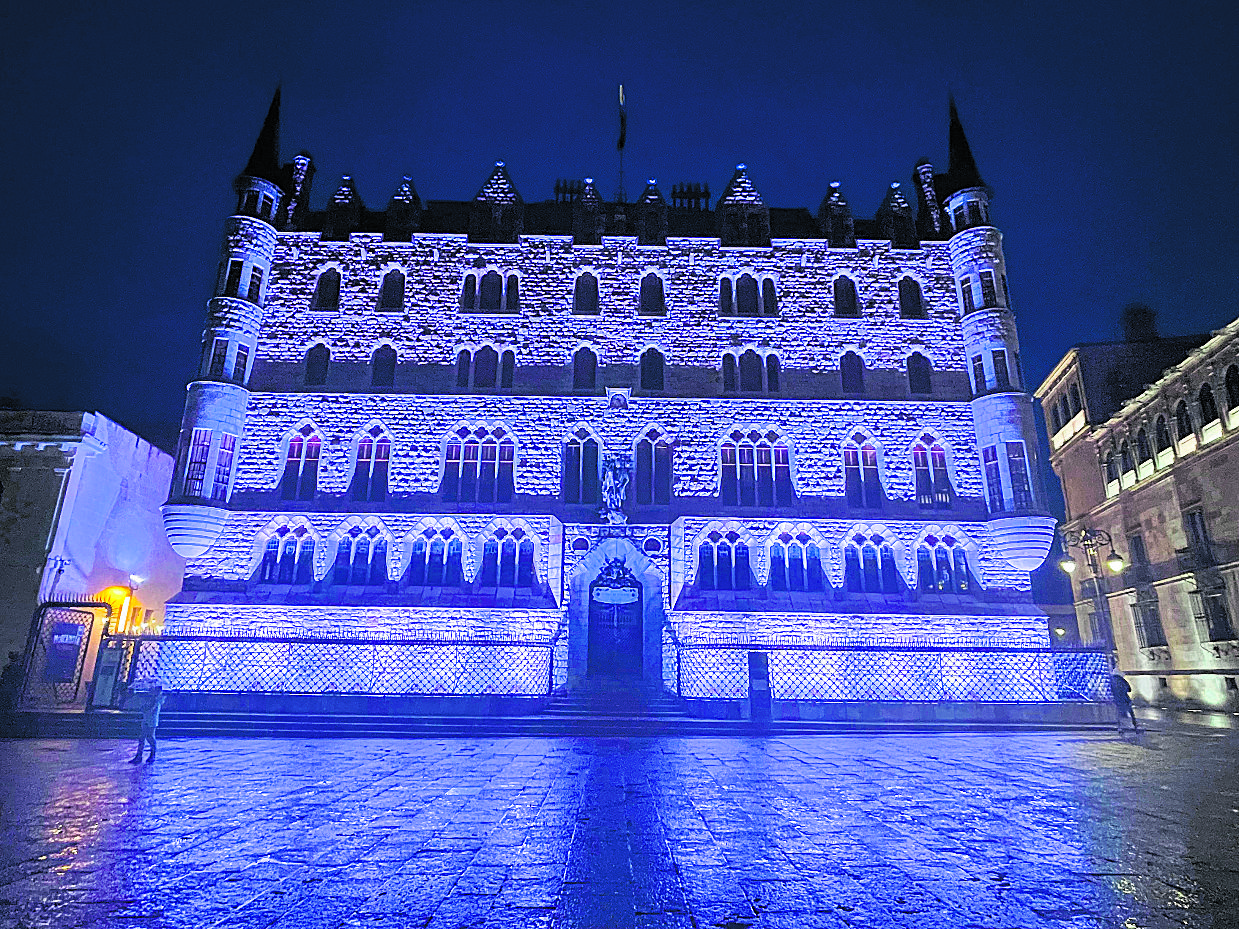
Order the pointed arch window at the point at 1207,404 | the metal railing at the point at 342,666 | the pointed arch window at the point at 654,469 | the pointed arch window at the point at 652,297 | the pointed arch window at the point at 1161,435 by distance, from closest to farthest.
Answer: the metal railing at the point at 342,666
the pointed arch window at the point at 654,469
the pointed arch window at the point at 1207,404
the pointed arch window at the point at 652,297
the pointed arch window at the point at 1161,435

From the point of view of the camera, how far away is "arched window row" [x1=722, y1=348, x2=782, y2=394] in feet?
82.9

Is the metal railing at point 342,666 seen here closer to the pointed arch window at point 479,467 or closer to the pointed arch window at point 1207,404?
the pointed arch window at point 479,467

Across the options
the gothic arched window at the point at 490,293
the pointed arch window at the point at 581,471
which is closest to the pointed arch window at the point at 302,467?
the gothic arched window at the point at 490,293

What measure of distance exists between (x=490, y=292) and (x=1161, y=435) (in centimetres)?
2698

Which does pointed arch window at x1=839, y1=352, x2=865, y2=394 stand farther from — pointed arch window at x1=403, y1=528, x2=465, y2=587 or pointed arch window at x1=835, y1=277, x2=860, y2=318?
pointed arch window at x1=403, y1=528, x2=465, y2=587

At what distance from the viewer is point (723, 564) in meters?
23.2

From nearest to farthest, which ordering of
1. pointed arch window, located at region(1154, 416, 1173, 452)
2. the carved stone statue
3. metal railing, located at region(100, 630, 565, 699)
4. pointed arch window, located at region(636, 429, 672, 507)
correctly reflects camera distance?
metal railing, located at region(100, 630, 565, 699)
the carved stone statue
pointed arch window, located at region(636, 429, 672, 507)
pointed arch window, located at region(1154, 416, 1173, 452)

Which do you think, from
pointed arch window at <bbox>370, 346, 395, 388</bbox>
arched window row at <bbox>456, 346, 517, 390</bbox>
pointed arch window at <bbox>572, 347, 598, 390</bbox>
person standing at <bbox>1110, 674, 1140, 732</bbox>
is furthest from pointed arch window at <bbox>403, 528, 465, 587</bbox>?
person standing at <bbox>1110, 674, 1140, 732</bbox>

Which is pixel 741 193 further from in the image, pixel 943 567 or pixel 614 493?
pixel 943 567

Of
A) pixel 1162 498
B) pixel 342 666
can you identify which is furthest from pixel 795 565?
pixel 1162 498

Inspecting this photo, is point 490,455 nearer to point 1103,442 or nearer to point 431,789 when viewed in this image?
point 431,789

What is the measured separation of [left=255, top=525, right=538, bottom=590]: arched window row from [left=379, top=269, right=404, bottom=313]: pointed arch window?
844 cm

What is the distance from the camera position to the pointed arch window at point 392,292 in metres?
26.1

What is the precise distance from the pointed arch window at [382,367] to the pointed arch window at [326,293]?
245 centimetres
